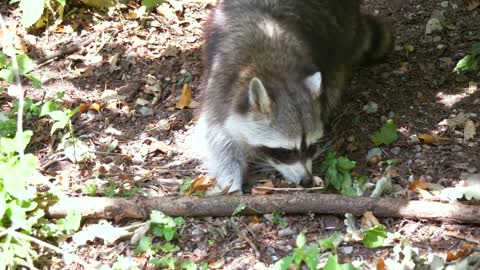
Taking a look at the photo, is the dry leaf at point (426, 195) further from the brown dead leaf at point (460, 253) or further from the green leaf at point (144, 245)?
the green leaf at point (144, 245)

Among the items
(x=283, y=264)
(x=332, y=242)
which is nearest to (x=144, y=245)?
(x=283, y=264)

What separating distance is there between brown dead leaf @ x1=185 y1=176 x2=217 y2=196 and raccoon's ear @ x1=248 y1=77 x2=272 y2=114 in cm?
49

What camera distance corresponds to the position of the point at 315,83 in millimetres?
3967

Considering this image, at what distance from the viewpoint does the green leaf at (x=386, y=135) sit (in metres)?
4.32

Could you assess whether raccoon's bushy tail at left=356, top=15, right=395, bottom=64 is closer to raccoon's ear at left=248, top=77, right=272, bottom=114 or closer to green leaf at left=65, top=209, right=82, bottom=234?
raccoon's ear at left=248, top=77, right=272, bottom=114

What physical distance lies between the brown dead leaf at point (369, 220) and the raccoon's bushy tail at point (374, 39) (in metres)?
1.84

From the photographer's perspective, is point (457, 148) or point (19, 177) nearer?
point (19, 177)

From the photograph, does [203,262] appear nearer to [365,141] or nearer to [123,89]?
[365,141]

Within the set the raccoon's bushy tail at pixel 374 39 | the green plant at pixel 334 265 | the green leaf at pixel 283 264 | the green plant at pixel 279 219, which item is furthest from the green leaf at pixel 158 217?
the raccoon's bushy tail at pixel 374 39

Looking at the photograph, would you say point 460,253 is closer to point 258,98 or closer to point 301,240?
point 301,240

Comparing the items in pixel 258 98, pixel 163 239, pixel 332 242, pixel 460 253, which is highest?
pixel 258 98

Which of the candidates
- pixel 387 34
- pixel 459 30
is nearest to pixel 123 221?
pixel 387 34

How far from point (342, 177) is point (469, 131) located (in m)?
0.89

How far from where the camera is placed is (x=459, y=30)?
5.42 metres
